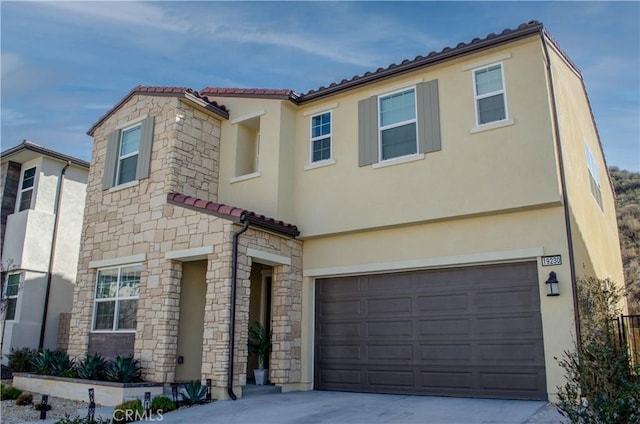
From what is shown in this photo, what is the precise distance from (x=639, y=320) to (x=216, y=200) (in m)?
10.1

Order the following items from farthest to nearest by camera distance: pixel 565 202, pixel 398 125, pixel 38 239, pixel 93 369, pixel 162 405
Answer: pixel 38 239 → pixel 398 125 → pixel 93 369 → pixel 565 202 → pixel 162 405

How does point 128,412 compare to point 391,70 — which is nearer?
point 128,412

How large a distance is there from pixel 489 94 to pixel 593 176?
5.25 m

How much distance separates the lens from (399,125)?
12258 mm

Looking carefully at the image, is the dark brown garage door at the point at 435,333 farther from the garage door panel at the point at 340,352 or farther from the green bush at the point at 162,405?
the green bush at the point at 162,405

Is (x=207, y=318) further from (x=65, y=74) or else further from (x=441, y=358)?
(x=65, y=74)

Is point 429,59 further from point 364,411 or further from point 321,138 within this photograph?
point 364,411

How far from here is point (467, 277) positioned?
35.7 ft

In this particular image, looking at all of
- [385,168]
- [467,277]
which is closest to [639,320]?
[467,277]

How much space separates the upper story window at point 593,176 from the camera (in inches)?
543

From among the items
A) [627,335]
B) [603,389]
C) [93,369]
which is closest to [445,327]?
[627,335]

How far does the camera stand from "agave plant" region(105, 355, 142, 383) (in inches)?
429

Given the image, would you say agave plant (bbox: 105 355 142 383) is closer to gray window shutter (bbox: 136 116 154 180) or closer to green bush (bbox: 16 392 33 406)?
green bush (bbox: 16 392 33 406)

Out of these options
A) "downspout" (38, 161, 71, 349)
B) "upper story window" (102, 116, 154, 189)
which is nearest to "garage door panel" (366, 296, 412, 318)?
"upper story window" (102, 116, 154, 189)
